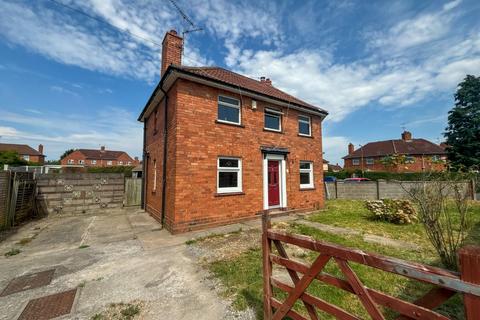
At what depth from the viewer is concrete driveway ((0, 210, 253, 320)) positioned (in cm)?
325

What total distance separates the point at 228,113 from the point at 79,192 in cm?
883

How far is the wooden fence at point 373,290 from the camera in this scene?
128 cm

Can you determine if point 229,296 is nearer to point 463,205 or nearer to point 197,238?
point 197,238

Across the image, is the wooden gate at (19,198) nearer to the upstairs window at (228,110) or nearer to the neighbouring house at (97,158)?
the upstairs window at (228,110)

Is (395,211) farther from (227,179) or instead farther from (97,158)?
(97,158)

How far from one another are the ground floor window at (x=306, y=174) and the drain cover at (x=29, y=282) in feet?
32.3

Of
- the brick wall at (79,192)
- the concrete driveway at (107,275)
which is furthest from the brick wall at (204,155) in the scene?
the brick wall at (79,192)

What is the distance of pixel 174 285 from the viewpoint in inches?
152

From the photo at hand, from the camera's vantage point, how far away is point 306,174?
11.6 m

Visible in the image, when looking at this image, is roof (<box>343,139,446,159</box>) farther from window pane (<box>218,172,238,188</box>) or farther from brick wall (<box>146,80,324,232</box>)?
window pane (<box>218,172,238,188</box>)

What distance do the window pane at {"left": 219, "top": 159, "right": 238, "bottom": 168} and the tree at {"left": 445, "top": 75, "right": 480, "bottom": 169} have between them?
82.0 ft

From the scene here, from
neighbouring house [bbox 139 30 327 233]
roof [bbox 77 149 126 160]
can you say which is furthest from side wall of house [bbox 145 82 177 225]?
roof [bbox 77 149 126 160]

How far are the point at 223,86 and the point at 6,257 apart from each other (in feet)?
26.0

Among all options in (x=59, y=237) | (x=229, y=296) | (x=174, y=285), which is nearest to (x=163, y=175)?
(x=59, y=237)
